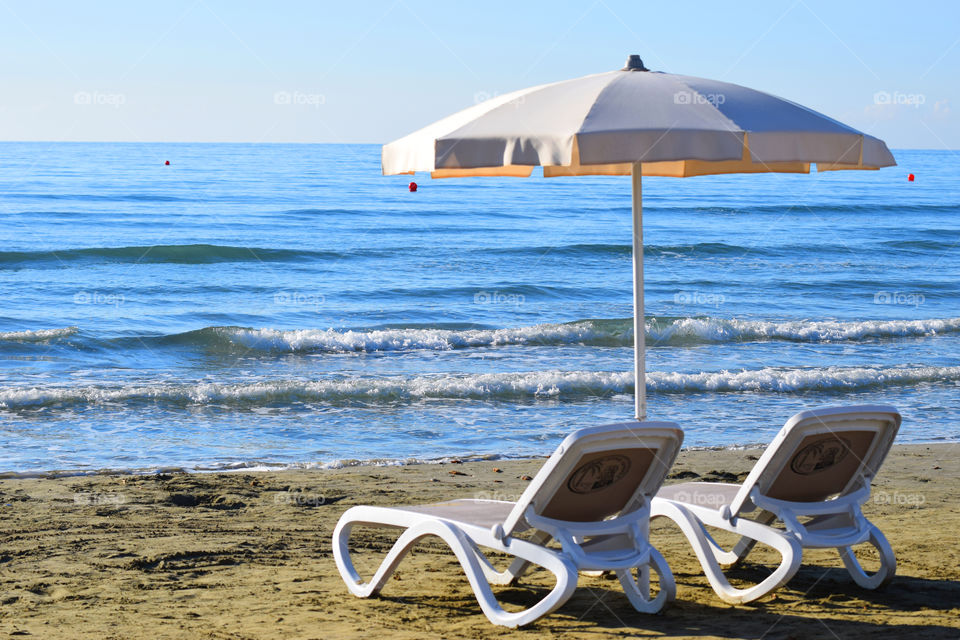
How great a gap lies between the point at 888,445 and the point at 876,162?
1.30 metres

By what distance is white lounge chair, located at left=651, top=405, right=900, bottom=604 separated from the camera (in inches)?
166

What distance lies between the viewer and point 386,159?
475 centimetres

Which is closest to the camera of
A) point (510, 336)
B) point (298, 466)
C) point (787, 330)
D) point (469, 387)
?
point (298, 466)

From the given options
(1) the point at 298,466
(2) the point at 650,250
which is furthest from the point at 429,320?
(2) the point at 650,250

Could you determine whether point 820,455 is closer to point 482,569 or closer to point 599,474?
point 599,474

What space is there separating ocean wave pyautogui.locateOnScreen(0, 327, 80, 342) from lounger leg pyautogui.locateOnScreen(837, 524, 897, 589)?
39.8ft

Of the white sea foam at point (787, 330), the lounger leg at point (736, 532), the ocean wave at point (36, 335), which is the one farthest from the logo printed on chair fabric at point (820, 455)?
the ocean wave at point (36, 335)

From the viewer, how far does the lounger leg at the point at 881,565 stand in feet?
14.8

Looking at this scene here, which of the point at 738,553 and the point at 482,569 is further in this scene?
the point at 738,553

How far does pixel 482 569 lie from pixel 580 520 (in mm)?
462

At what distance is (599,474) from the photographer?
157 inches

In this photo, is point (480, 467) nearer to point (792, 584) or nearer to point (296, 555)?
point (296, 555)

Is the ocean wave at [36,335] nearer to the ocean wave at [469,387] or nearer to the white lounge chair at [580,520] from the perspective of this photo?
the ocean wave at [469,387]

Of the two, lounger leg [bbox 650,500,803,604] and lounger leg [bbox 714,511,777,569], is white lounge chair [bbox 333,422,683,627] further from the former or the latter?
lounger leg [bbox 714,511,777,569]
